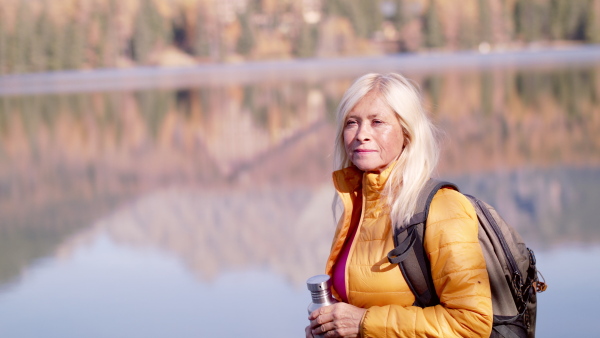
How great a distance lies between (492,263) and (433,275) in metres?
0.11

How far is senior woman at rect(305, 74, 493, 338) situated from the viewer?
54.4 inches

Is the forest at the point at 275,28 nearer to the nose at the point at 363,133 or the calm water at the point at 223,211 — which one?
the calm water at the point at 223,211

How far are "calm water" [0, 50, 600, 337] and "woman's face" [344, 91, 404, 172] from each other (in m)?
1.49

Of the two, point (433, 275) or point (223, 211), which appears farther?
point (223, 211)

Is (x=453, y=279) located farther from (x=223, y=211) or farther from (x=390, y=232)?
(x=223, y=211)

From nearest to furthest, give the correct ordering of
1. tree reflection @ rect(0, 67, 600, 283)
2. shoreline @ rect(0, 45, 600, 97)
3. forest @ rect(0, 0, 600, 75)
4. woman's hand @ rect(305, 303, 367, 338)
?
woman's hand @ rect(305, 303, 367, 338) < tree reflection @ rect(0, 67, 600, 283) < shoreline @ rect(0, 45, 600, 97) < forest @ rect(0, 0, 600, 75)

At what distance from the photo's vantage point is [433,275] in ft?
4.61

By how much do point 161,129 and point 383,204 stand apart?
989cm

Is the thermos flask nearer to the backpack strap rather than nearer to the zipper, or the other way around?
the backpack strap

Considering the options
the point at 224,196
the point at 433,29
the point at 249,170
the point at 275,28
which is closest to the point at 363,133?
the point at 224,196

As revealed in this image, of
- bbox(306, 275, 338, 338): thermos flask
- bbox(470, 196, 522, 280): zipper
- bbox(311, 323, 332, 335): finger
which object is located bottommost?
bbox(311, 323, 332, 335): finger

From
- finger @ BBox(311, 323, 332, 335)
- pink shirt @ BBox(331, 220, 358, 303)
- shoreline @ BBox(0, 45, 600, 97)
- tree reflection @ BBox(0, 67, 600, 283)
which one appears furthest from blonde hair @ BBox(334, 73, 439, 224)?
shoreline @ BBox(0, 45, 600, 97)

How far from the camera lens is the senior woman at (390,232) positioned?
54.4 inches

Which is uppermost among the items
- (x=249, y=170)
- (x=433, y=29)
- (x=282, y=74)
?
(x=249, y=170)
